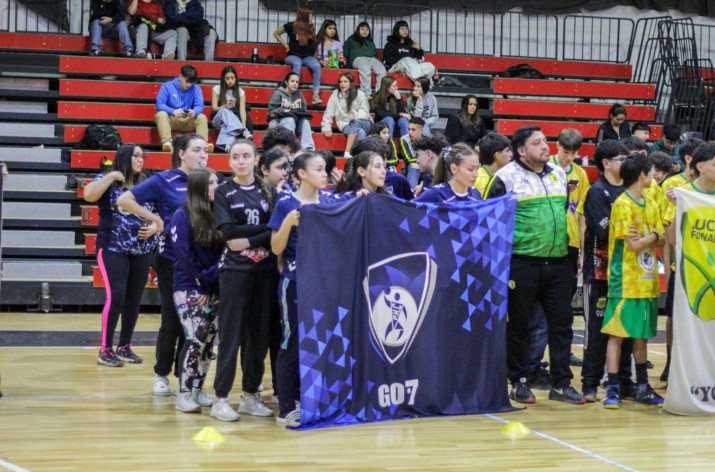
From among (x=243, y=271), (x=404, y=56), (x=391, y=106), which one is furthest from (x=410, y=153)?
(x=243, y=271)

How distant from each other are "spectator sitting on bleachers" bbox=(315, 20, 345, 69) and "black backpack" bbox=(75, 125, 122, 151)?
3742mm

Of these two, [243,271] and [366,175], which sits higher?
[366,175]

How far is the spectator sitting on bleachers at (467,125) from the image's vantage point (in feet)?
47.8

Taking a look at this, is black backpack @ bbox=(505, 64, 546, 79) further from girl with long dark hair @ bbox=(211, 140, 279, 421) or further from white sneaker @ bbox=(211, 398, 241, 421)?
white sneaker @ bbox=(211, 398, 241, 421)

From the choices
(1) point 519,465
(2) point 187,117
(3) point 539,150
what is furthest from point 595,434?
(2) point 187,117

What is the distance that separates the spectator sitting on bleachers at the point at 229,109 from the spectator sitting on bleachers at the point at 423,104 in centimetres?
241

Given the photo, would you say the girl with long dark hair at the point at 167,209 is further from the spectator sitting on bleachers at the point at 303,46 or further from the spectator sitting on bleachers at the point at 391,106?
the spectator sitting on bleachers at the point at 303,46

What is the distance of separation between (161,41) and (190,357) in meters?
9.99

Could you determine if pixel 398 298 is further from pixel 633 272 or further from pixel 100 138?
pixel 100 138

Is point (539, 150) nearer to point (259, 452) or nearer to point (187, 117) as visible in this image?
point (259, 452)

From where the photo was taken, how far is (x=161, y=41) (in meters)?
15.7

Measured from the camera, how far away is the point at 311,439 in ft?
19.3

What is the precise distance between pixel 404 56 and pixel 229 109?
348 centimetres

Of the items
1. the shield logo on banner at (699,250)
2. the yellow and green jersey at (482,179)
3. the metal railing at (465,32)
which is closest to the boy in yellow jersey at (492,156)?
the yellow and green jersey at (482,179)
